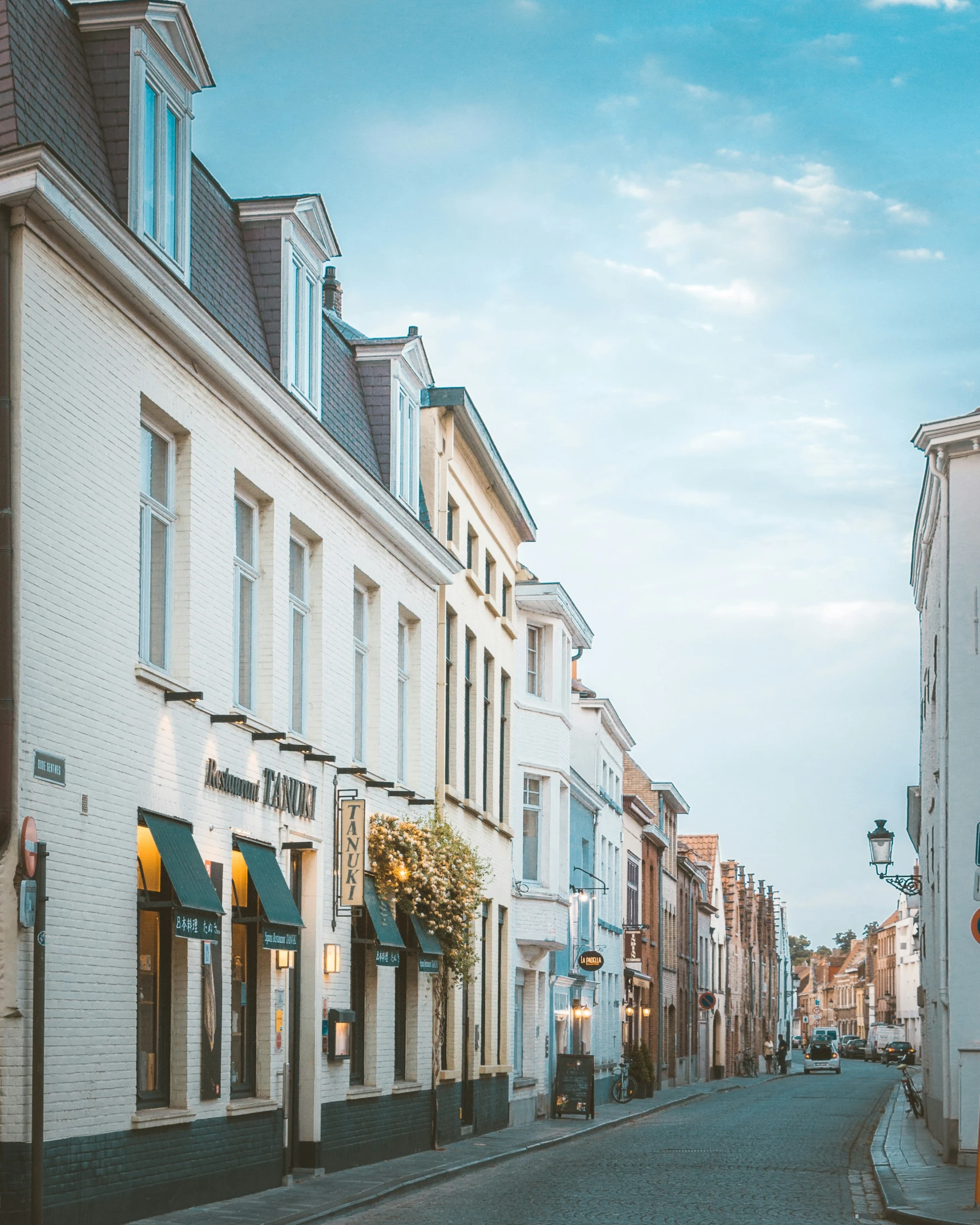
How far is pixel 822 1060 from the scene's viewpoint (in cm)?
8594

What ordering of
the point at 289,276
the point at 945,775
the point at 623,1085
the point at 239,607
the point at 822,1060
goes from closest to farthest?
1. the point at 239,607
2. the point at 289,276
3. the point at 945,775
4. the point at 623,1085
5. the point at 822,1060

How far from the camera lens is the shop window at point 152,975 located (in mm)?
14508

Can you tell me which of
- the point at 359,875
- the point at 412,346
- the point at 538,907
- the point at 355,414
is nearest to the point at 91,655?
the point at 359,875

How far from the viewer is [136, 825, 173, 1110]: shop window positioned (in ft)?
47.6

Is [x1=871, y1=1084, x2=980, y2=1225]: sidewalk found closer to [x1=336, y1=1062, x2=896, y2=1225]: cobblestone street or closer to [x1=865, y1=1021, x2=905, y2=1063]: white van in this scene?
[x1=336, y1=1062, x2=896, y2=1225]: cobblestone street

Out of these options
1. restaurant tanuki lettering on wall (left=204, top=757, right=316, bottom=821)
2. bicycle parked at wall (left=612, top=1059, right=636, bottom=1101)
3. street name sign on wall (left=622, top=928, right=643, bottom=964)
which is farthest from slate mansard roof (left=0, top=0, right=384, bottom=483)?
street name sign on wall (left=622, top=928, right=643, bottom=964)

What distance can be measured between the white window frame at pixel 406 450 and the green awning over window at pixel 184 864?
8.55 metres

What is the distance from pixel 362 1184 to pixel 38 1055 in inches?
273

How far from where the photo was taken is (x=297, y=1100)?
1892 centimetres

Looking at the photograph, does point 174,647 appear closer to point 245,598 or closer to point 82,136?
point 245,598

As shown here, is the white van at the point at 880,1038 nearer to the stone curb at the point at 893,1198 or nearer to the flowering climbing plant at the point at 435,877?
the stone curb at the point at 893,1198

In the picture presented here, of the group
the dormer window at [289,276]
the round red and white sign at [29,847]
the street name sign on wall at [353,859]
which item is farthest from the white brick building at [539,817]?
the round red and white sign at [29,847]

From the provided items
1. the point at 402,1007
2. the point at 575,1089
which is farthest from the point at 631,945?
the point at 402,1007

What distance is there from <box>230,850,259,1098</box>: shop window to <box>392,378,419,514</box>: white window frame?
720 centimetres
